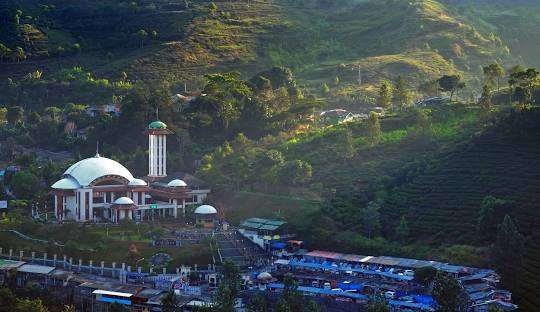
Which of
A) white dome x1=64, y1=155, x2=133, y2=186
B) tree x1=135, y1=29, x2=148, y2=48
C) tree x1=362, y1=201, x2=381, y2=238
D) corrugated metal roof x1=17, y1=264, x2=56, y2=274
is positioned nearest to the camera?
corrugated metal roof x1=17, y1=264, x2=56, y2=274

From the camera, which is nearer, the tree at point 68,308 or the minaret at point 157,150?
the tree at point 68,308

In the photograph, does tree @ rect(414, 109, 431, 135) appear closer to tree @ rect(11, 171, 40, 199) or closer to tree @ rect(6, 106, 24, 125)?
tree @ rect(11, 171, 40, 199)

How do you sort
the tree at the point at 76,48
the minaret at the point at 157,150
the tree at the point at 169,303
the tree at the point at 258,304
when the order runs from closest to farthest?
the tree at the point at 258,304
the tree at the point at 169,303
the minaret at the point at 157,150
the tree at the point at 76,48

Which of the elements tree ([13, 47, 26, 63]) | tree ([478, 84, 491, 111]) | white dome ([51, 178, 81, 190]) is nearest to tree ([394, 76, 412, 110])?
tree ([478, 84, 491, 111])

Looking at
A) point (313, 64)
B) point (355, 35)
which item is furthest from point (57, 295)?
point (355, 35)

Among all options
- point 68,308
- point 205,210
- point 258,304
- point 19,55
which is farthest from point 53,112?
point 258,304

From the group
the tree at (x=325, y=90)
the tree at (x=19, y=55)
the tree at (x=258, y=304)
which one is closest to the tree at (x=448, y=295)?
the tree at (x=258, y=304)

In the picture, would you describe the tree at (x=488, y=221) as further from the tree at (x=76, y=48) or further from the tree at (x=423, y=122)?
the tree at (x=76, y=48)
